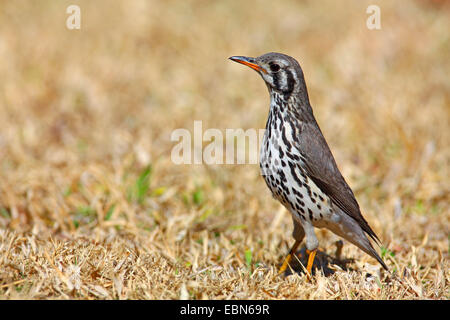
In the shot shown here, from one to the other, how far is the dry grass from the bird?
1.20 feet

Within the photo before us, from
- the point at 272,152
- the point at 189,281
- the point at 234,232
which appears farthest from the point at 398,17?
the point at 189,281

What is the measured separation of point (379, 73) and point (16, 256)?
698 centimetres

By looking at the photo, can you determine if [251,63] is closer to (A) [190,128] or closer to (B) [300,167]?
(B) [300,167]

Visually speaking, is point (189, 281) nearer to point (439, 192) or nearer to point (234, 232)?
point (234, 232)

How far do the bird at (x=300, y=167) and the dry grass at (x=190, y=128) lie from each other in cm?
36

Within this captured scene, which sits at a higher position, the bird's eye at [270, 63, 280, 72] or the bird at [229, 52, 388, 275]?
the bird's eye at [270, 63, 280, 72]

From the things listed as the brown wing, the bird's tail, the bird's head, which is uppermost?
the bird's head

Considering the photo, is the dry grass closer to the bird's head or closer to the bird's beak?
the bird's head

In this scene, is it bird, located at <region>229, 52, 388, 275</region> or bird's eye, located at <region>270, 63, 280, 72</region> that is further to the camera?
bird's eye, located at <region>270, 63, 280, 72</region>

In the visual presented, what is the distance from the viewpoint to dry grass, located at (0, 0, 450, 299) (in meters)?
4.30

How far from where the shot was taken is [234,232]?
19.5ft

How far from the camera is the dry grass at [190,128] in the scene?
4.30 m

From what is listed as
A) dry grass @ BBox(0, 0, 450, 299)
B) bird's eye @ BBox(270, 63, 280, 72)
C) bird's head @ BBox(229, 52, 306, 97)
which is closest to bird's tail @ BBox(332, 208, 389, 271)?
dry grass @ BBox(0, 0, 450, 299)
